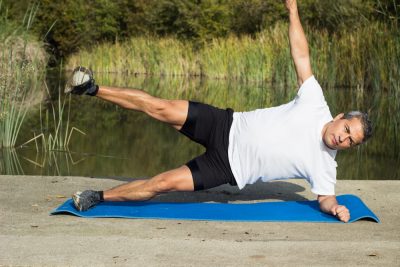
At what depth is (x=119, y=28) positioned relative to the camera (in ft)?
77.2

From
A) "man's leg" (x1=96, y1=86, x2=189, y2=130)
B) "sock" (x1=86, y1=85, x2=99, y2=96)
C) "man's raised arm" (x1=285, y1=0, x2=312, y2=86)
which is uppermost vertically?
"man's raised arm" (x1=285, y1=0, x2=312, y2=86)

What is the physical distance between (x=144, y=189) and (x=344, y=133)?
1125mm

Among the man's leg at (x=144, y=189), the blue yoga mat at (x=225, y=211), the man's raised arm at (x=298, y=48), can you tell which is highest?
the man's raised arm at (x=298, y=48)

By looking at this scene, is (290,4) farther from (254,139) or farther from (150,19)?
(150,19)

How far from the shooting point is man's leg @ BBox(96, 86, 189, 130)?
4289mm

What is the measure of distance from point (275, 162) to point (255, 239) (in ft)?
1.93

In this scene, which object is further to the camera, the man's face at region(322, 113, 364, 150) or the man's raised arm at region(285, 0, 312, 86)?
the man's raised arm at region(285, 0, 312, 86)

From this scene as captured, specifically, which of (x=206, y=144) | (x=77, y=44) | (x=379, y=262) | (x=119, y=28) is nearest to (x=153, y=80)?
(x=77, y=44)

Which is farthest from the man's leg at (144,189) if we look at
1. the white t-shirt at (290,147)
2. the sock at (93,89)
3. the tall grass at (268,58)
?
the tall grass at (268,58)

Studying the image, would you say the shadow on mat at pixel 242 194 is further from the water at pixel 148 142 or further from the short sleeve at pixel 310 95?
the water at pixel 148 142

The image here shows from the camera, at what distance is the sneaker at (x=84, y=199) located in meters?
4.18

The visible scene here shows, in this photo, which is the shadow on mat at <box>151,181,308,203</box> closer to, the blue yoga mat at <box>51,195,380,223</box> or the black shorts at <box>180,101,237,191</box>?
the blue yoga mat at <box>51,195,380,223</box>

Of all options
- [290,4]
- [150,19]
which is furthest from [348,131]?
[150,19]

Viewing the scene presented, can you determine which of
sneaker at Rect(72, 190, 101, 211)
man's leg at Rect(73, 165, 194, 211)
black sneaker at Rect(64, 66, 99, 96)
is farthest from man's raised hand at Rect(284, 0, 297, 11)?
sneaker at Rect(72, 190, 101, 211)
